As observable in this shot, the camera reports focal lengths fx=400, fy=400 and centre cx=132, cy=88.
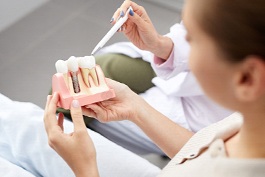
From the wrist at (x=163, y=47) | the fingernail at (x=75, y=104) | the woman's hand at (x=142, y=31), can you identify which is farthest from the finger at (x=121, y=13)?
the fingernail at (x=75, y=104)

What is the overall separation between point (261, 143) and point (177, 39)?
639 mm

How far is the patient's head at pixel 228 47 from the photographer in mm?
408

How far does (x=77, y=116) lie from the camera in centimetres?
75

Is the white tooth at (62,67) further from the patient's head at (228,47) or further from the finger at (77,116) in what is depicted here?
the patient's head at (228,47)

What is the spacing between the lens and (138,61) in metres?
1.29

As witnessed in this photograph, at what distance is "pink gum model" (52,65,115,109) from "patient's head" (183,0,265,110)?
0.35 meters

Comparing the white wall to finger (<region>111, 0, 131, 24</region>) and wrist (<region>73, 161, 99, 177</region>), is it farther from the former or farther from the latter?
wrist (<region>73, 161, 99, 177</region>)

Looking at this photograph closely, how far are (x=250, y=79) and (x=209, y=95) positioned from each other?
0.22ft

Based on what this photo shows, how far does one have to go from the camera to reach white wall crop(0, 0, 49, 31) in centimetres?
188

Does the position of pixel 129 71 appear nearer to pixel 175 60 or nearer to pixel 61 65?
pixel 175 60

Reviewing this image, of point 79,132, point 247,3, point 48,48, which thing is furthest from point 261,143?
point 48,48

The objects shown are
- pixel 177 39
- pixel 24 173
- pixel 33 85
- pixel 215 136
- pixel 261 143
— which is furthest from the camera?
pixel 33 85

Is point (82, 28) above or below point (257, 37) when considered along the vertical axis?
above

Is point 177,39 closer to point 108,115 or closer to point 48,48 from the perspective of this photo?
point 108,115
